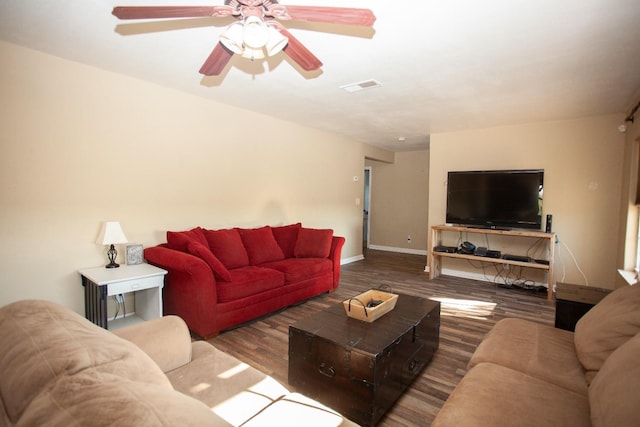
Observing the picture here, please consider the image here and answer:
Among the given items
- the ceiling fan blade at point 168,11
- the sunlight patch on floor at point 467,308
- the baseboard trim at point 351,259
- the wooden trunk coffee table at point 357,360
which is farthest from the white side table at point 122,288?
the baseboard trim at point 351,259

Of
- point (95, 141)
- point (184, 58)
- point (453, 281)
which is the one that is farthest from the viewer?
point (453, 281)

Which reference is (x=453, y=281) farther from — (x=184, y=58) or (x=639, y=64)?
(x=184, y=58)

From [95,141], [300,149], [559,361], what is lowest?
[559,361]

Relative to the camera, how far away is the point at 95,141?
296 centimetres

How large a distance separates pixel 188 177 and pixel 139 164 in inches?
21.3

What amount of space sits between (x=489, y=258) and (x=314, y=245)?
2.56 m

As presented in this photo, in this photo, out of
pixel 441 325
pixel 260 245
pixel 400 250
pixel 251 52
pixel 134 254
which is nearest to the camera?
pixel 251 52

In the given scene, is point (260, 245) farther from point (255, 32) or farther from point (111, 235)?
point (255, 32)

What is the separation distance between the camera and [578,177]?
4.44 m

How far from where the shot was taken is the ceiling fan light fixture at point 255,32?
5.17 ft

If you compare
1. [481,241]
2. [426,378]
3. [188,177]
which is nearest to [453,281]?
[481,241]

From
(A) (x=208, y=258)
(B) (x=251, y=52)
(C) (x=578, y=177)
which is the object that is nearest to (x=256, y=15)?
(B) (x=251, y=52)

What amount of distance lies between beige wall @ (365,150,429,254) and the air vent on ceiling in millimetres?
4508

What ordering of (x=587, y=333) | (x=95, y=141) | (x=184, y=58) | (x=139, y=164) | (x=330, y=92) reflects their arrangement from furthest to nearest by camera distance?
1. (x=330, y=92)
2. (x=139, y=164)
3. (x=95, y=141)
4. (x=184, y=58)
5. (x=587, y=333)
